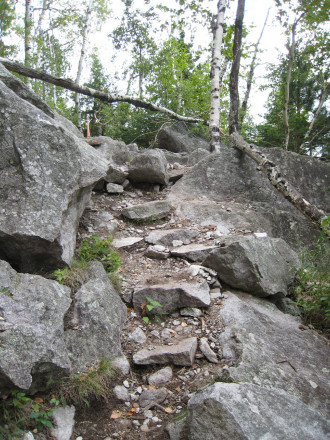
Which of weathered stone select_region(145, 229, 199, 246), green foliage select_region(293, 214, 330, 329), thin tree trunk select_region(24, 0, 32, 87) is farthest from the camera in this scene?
thin tree trunk select_region(24, 0, 32, 87)

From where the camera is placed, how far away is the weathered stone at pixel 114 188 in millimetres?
6430

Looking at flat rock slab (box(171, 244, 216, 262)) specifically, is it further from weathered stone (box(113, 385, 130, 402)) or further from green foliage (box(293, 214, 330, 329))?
weathered stone (box(113, 385, 130, 402))

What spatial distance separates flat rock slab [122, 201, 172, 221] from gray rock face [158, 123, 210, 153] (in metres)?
7.29

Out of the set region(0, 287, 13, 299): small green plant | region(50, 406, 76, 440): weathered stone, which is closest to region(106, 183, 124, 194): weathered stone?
region(0, 287, 13, 299): small green plant

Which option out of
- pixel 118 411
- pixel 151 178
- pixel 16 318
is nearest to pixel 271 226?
pixel 151 178

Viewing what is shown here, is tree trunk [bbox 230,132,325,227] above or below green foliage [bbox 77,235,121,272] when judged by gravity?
above

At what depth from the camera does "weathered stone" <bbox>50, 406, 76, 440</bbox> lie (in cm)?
240

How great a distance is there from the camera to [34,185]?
338cm

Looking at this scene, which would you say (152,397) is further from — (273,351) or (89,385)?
(273,351)

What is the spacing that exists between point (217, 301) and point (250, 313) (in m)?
0.40

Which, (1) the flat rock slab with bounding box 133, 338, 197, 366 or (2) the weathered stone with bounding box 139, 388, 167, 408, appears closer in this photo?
(2) the weathered stone with bounding box 139, 388, 167, 408

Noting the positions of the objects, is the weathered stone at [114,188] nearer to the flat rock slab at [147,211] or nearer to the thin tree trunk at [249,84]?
the flat rock slab at [147,211]

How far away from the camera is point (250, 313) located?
3.77 metres

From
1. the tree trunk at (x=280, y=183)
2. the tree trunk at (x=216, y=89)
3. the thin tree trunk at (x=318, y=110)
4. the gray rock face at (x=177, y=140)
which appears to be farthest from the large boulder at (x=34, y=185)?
the thin tree trunk at (x=318, y=110)
